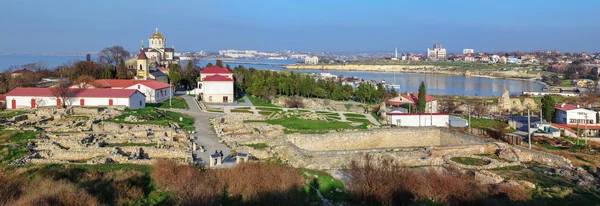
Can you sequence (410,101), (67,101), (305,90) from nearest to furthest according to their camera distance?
(67,101), (410,101), (305,90)

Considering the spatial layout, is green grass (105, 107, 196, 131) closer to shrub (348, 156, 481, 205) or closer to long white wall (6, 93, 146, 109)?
long white wall (6, 93, 146, 109)

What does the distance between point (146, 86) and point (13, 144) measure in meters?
16.7

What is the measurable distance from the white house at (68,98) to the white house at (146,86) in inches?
159

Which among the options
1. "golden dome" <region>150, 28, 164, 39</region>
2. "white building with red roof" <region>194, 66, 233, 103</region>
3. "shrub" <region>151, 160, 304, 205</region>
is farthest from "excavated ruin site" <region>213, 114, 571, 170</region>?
"golden dome" <region>150, 28, 164, 39</region>

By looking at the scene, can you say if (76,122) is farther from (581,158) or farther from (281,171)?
(581,158)

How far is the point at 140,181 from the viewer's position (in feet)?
41.5

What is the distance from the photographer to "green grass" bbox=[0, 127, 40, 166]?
1451 centimetres

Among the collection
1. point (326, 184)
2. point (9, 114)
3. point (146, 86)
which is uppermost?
point (146, 86)

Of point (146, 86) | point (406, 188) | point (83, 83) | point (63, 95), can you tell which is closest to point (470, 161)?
point (406, 188)

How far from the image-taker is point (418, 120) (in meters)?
26.4

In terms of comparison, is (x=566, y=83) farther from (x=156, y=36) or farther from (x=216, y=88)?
(x=216, y=88)

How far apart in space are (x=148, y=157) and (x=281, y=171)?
18.1ft

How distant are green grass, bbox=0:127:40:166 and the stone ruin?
320mm

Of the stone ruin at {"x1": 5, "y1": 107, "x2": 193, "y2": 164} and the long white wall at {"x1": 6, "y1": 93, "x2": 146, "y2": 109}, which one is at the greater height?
the long white wall at {"x1": 6, "y1": 93, "x2": 146, "y2": 109}
